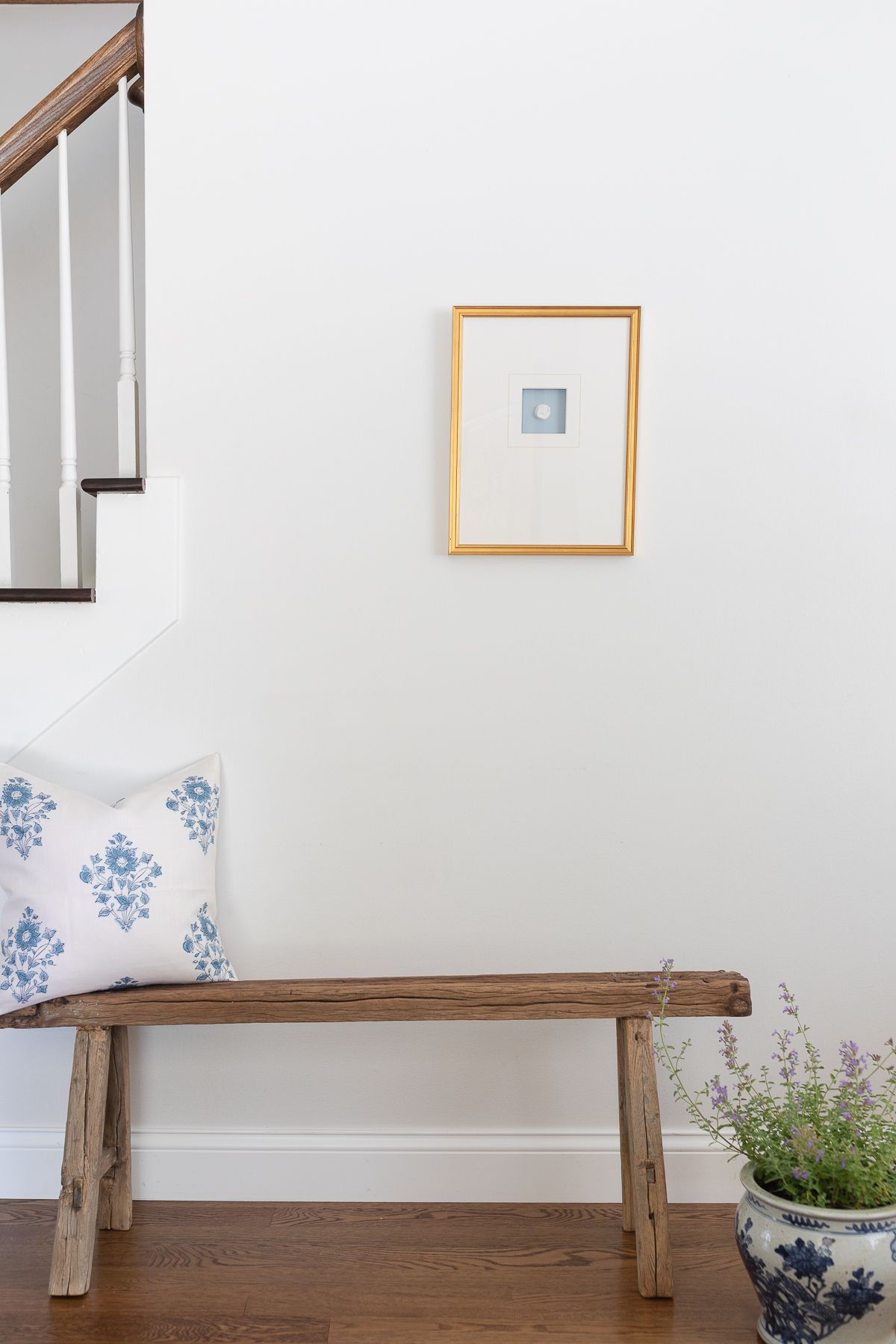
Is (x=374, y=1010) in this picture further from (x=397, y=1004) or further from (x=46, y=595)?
(x=46, y=595)

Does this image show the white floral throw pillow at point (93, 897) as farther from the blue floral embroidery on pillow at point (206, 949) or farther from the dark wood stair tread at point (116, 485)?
the dark wood stair tread at point (116, 485)

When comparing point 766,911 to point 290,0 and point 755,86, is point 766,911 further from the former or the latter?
point 290,0

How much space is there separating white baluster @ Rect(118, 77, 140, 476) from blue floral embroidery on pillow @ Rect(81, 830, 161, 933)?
691mm

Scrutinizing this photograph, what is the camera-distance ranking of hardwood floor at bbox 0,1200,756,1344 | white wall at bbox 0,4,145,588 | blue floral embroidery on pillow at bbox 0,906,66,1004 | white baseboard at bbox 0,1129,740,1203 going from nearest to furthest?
hardwood floor at bbox 0,1200,756,1344
blue floral embroidery on pillow at bbox 0,906,66,1004
white baseboard at bbox 0,1129,740,1203
white wall at bbox 0,4,145,588

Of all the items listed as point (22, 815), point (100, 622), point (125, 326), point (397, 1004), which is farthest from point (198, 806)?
point (125, 326)

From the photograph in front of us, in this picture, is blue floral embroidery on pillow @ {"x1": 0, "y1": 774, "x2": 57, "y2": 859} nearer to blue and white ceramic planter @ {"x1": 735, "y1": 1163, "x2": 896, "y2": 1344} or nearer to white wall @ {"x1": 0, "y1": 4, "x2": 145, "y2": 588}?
white wall @ {"x1": 0, "y1": 4, "x2": 145, "y2": 588}

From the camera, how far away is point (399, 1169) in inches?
72.1

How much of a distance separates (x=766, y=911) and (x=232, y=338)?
146 cm

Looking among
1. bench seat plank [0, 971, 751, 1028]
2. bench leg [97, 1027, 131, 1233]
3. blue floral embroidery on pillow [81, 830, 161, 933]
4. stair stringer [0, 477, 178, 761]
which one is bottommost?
bench leg [97, 1027, 131, 1233]

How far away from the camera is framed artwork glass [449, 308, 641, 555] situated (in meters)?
1.80

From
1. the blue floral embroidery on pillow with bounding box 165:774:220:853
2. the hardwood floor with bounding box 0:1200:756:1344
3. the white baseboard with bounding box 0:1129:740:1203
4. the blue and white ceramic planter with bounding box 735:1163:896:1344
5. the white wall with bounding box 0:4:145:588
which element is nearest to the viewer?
the blue and white ceramic planter with bounding box 735:1163:896:1344

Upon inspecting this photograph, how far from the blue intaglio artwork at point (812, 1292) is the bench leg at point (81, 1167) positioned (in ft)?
3.36

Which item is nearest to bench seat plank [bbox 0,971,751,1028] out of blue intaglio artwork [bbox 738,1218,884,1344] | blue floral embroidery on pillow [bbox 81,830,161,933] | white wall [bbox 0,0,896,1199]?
blue floral embroidery on pillow [bbox 81,830,161,933]

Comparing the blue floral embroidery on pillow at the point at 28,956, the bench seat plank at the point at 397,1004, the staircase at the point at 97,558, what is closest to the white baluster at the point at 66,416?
the staircase at the point at 97,558
